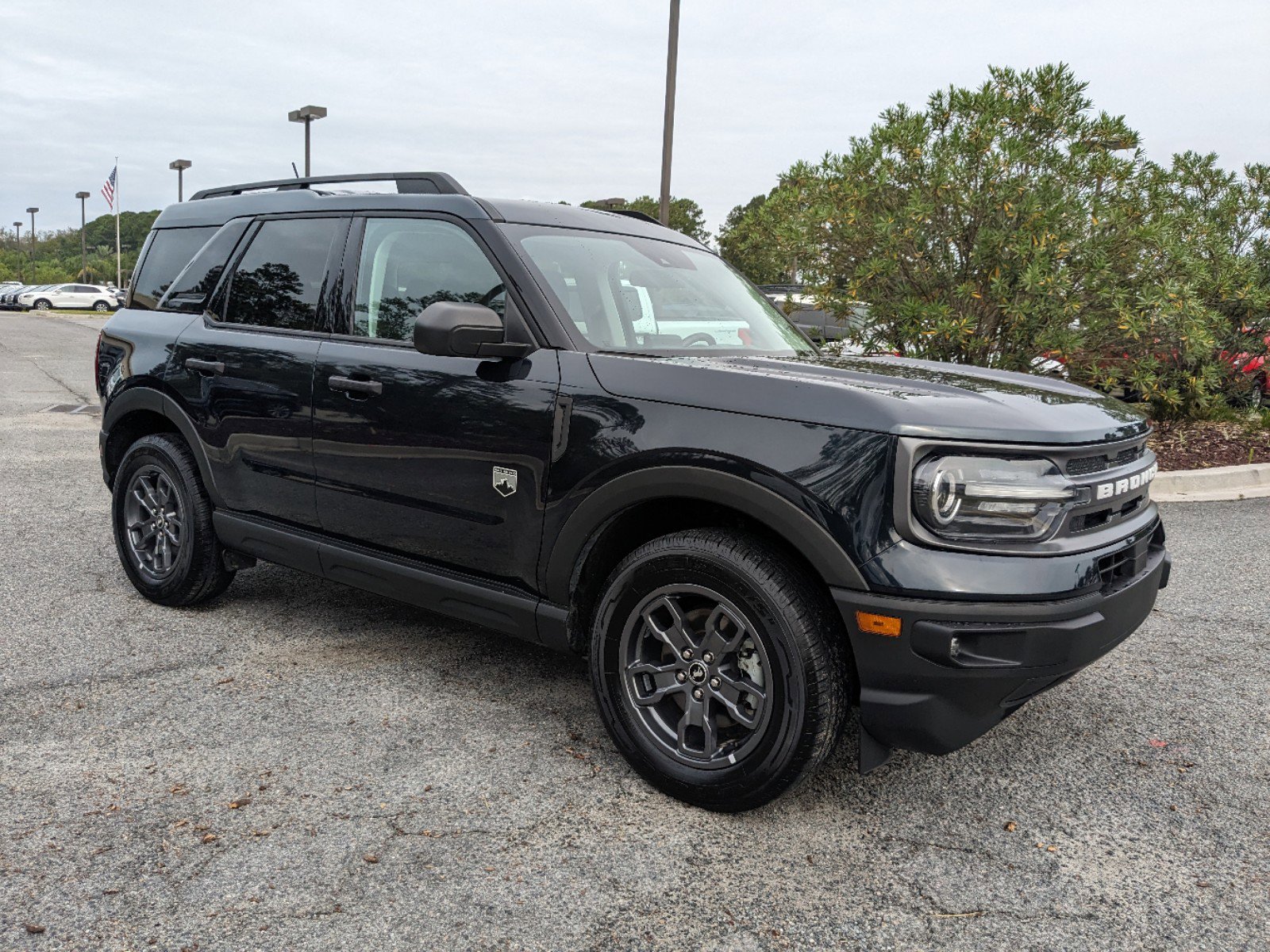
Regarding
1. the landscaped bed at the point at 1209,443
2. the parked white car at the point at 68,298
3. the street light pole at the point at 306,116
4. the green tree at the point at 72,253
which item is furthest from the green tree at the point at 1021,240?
the green tree at the point at 72,253

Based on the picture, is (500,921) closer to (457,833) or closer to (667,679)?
(457,833)

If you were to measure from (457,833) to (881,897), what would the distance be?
3.73 ft

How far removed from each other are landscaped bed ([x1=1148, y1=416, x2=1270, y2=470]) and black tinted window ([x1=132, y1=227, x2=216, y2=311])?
7698 millimetres

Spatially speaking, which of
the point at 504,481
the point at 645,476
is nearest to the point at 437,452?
the point at 504,481

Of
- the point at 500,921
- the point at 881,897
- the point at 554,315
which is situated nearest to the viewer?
the point at 500,921

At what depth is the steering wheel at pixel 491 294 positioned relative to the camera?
3490mm

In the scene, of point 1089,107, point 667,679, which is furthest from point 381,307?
point 1089,107

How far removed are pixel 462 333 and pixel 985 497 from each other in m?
1.62

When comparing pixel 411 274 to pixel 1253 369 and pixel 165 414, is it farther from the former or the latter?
pixel 1253 369

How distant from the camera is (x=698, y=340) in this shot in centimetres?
371

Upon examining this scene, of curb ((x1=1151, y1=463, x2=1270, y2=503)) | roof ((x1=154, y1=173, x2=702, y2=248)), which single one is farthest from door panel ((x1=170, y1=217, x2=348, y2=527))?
curb ((x1=1151, y1=463, x2=1270, y2=503))

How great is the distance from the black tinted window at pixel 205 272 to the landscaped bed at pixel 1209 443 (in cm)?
759

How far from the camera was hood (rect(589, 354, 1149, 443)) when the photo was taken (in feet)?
8.68

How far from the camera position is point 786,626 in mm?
2734
